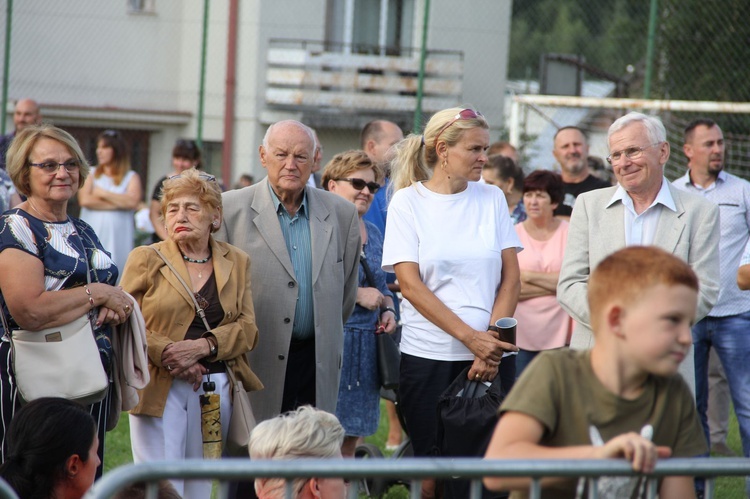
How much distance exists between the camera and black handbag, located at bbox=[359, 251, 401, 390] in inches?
222

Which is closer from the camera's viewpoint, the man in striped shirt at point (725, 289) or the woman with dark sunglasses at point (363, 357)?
the woman with dark sunglasses at point (363, 357)

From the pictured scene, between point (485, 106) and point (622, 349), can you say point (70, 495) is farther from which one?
point (485, 106)

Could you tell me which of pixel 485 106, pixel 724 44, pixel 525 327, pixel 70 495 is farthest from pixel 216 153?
pixel 70 495

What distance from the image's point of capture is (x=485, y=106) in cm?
1947

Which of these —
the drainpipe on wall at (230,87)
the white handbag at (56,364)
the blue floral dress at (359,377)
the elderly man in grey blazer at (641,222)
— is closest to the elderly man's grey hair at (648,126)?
the elderly man in grey blazer at (641,222)

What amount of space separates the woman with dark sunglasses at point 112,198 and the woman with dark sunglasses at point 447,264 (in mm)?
5555

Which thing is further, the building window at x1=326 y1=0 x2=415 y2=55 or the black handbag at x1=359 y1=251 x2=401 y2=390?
the building window at x1=326 y1=0 x2=415 y2=55

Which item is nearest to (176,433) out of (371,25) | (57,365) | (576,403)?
(57,365)

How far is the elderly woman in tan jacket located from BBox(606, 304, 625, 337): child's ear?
2371mm

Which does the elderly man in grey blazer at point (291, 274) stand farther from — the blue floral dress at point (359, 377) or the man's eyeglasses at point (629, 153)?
the man's eyeglasses at point (629, 153)

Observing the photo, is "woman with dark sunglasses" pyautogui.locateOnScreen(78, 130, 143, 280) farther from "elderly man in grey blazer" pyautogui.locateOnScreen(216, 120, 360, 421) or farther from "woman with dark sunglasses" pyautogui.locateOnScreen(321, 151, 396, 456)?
"elderly man in grey blazer" pyautogui.locateOnScreen(216, 120, 360, 421)

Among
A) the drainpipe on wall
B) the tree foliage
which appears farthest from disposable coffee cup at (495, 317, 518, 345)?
the tree foliage

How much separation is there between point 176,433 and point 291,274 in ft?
3.14

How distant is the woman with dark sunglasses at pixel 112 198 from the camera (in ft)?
31.9
